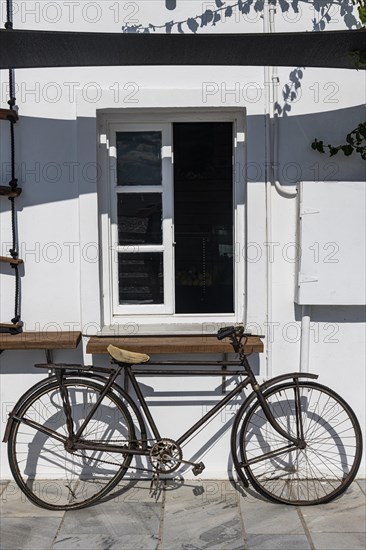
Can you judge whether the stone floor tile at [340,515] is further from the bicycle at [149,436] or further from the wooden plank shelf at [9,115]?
the wooden plank shelf at [9,115]

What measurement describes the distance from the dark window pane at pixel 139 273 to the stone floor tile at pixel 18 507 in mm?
1434

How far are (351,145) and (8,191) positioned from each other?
7.34 ft

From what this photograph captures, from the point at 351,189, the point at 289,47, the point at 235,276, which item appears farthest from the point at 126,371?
the point at 289,47

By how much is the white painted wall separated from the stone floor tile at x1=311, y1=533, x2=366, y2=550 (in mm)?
942

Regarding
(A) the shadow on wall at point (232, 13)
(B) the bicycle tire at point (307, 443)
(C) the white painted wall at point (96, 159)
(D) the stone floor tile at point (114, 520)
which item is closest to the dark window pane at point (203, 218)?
(C) the white painted wall at point (96, 159)

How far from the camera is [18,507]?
4.39 meters

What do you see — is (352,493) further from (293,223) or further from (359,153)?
(359,153)

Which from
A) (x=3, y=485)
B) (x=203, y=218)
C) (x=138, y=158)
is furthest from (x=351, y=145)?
(x=3, y=485)

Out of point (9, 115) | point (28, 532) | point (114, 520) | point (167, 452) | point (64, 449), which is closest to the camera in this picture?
point (28, 532)

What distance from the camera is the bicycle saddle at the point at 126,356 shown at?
4250 millimetres

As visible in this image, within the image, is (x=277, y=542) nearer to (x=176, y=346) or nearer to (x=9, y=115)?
(x=176, y=346)

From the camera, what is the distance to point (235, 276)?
4777 mm

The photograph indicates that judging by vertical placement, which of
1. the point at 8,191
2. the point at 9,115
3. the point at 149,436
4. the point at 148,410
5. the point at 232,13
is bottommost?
the point at 149,436

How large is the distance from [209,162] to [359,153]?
100 centimetres
